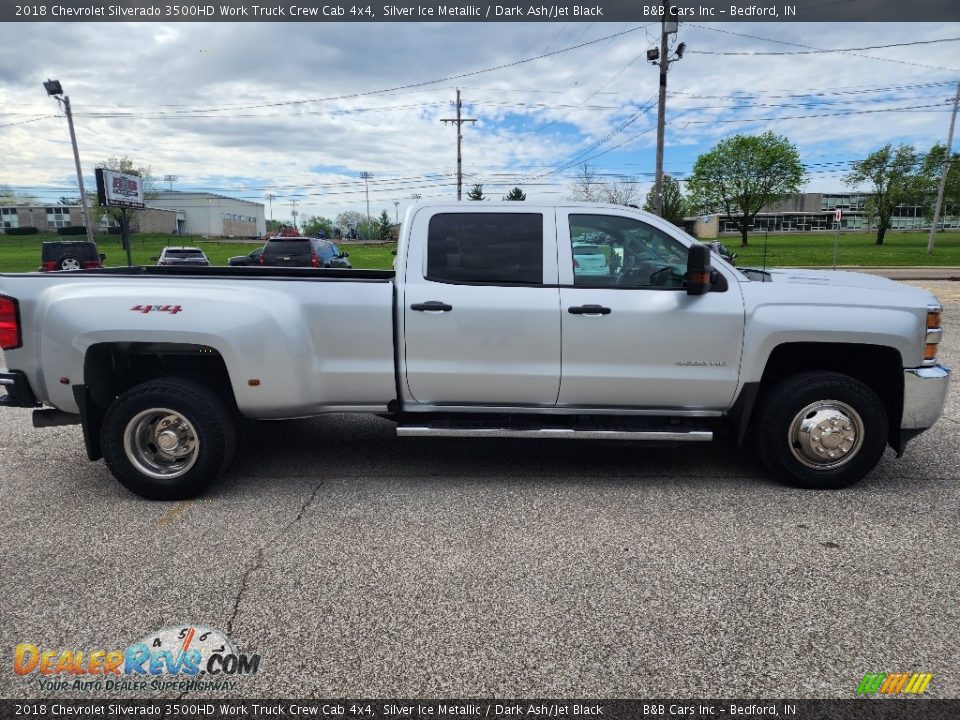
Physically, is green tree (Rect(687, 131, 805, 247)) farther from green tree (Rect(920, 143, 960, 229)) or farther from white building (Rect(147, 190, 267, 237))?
white building (Rect(147, 190, 267, 237))

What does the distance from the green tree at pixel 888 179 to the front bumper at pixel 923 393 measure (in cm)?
7711

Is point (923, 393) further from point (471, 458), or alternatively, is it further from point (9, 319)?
point (9, 319)

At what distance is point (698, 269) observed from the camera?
4066 mm

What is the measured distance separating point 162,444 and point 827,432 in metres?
4.32

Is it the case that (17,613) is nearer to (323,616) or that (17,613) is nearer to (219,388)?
(323,616)

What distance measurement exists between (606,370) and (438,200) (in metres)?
1.66

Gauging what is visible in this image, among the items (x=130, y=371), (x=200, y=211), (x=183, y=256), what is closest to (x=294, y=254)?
(x=183, y=256)

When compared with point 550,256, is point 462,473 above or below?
below

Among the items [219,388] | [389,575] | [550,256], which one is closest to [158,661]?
[389,575]

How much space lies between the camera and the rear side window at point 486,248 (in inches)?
172

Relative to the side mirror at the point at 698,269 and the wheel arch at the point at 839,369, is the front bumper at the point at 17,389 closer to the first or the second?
the side mirror at the point at 698,269

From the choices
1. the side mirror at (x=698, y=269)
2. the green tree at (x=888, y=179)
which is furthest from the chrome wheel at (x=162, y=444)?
the green tree at (x=888, y=179)

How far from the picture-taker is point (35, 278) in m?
4.23

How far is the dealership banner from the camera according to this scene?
7.71ft
